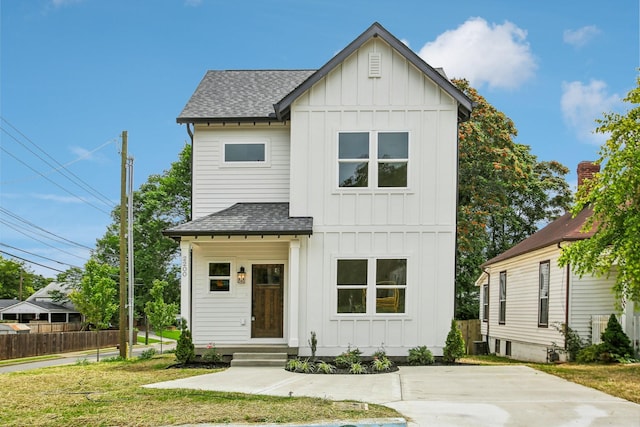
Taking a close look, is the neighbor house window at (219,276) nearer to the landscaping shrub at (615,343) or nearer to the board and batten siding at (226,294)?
the board and batten siding at (226,294)

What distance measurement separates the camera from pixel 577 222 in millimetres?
19641

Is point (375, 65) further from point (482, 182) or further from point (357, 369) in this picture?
point (482, 182)

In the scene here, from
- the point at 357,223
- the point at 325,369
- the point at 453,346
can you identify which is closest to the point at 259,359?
the point at 325,369

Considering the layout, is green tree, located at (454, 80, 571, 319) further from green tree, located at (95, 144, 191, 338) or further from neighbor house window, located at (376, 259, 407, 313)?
green tree, located at (95, 144, 191, 338)

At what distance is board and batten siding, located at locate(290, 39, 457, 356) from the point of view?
49.9 ft

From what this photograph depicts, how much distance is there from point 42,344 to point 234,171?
20480 millimetres

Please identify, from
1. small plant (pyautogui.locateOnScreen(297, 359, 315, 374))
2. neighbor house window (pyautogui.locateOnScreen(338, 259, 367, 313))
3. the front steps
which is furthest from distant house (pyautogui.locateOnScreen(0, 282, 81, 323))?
small plant (pyautogui.locateOnScreen(297, 359, 315, 374))

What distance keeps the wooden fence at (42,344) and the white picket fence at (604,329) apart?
25.0 metres

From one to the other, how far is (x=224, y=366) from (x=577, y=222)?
11957 mm

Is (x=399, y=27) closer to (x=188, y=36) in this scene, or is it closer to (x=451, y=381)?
(x=188, y=36)

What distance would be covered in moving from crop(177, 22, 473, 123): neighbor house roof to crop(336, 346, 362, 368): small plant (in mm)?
6100

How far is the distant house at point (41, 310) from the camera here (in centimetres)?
5222

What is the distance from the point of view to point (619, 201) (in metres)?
13.0

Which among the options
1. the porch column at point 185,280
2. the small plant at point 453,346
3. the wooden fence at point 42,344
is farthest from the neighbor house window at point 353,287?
the wooden fence at point 42,344
